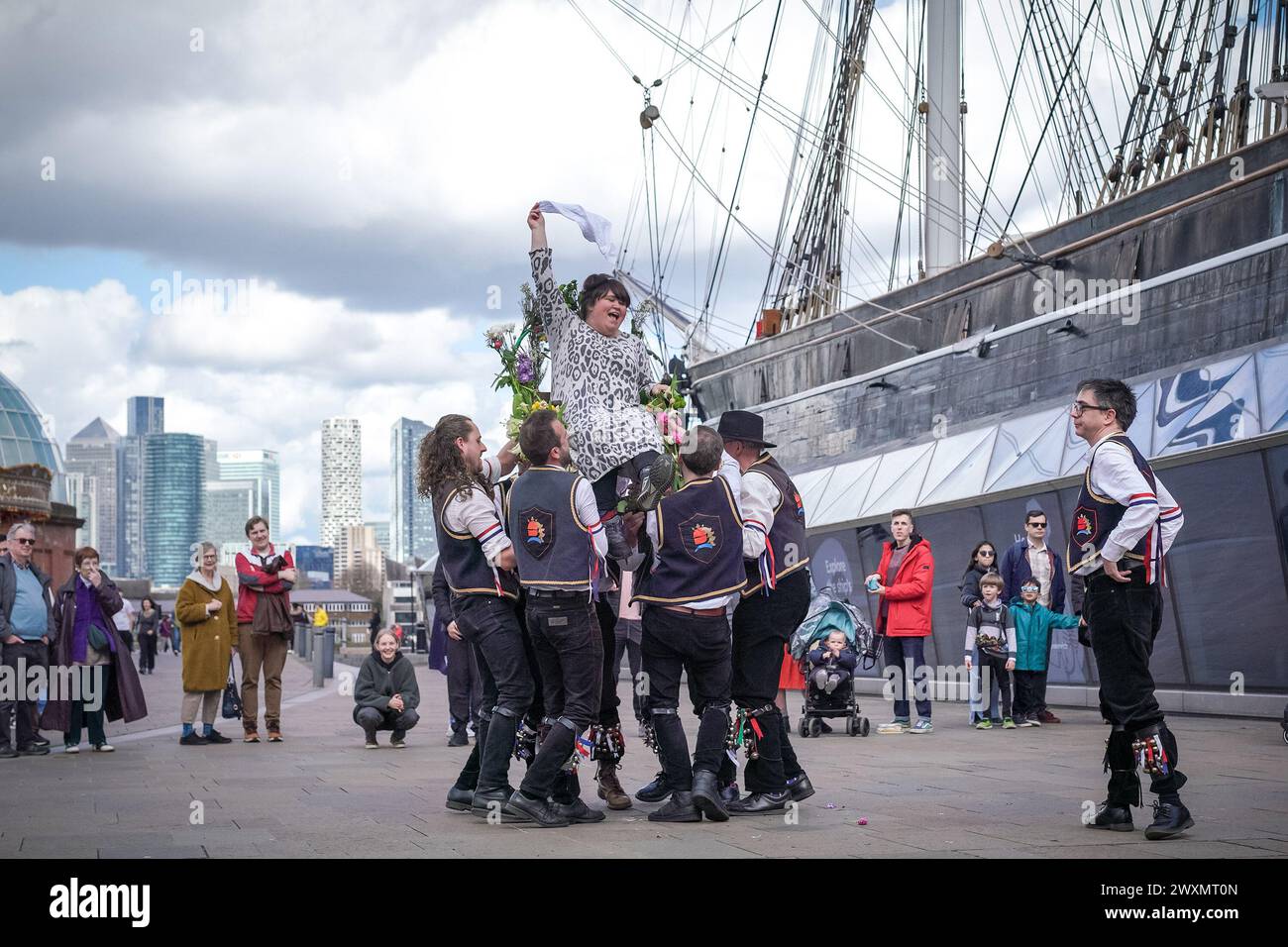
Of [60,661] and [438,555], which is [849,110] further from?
[438,555]

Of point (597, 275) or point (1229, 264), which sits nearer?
point (597, 275)

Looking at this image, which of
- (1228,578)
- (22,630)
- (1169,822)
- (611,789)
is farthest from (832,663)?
(22,630)

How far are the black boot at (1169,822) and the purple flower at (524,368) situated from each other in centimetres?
361

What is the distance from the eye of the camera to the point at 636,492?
277 inches

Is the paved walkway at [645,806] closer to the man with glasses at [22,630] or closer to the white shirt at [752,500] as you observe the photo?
the man with glasses at [22,630]

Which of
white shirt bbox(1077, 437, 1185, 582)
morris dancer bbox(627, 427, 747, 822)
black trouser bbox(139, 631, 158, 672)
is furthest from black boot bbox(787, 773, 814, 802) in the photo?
black trouser bbox(139, 631, 158, 672)

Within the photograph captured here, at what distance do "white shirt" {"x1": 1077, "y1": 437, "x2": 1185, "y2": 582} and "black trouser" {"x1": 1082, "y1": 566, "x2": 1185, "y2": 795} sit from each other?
0.35 ft

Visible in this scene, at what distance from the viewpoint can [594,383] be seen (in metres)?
7.09

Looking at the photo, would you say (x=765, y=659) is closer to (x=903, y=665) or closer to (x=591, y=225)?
(x=591, y=225)

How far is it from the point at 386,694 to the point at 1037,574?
605 centimetres

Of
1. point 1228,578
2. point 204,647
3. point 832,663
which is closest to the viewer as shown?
point 832,663
